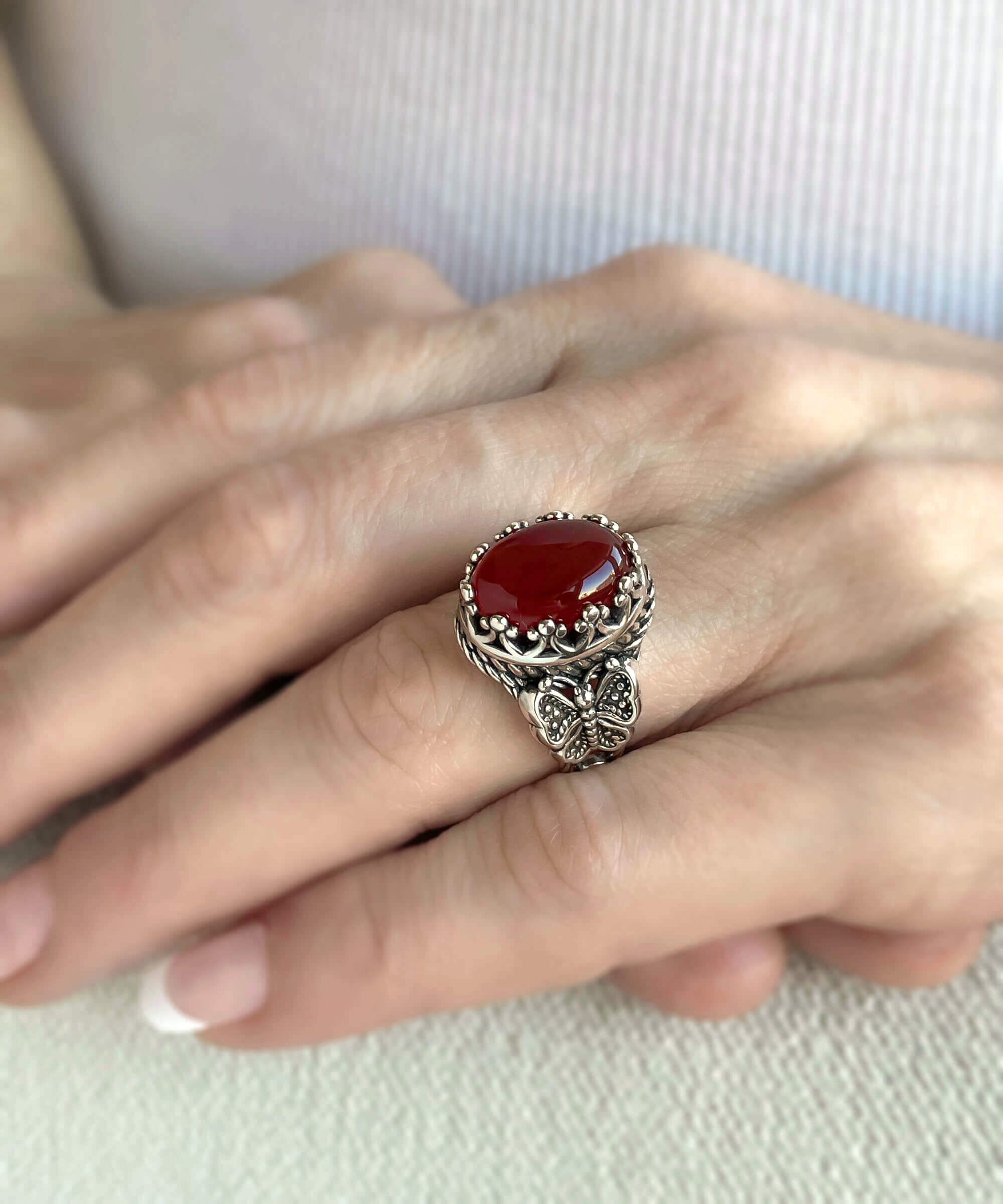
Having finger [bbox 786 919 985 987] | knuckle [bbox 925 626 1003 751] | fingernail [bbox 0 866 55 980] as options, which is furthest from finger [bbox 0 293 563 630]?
finger [bbox 786 919 985 987]

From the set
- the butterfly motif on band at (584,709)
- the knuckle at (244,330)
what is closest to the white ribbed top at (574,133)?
the knuckle at (244,330)

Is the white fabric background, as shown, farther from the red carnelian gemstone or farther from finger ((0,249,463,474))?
the red carnelian gemstone

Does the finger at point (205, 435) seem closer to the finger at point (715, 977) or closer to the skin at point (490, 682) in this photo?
the skin at point (490, 682)

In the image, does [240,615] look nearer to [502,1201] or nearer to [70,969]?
[70,969]

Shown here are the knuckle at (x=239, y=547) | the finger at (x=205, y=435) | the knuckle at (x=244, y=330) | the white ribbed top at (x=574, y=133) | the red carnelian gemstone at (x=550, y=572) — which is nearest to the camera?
the red carnelian gemstone at (x=550, y=572)

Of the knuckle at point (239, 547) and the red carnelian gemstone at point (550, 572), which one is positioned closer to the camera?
the red carnelian gemstone at point (550, 572)

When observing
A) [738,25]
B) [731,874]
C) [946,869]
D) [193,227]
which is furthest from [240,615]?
[738,25]

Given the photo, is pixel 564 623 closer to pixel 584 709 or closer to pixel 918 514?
pixel 584 709

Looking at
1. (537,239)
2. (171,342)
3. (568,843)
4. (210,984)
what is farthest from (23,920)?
(537,239)

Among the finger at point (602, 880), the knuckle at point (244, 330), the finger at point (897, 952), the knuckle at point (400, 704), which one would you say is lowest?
the finger at point (897, 952)
